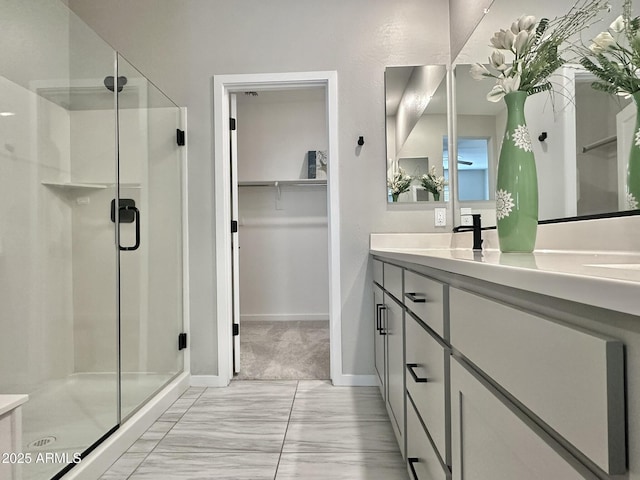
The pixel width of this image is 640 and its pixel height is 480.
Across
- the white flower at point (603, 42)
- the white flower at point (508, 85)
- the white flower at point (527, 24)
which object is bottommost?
the white flower at point (508, 85)

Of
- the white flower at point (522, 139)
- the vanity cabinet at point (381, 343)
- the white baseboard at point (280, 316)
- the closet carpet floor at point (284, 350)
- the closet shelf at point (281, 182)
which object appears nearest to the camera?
the white flower at point (522, 139)

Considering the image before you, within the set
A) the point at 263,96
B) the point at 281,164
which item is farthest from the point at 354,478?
the point at 263,96

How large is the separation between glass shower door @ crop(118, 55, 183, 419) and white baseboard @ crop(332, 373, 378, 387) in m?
1.03

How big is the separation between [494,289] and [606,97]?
0.77 m

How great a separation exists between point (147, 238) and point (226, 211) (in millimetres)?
515

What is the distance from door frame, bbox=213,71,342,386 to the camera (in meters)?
2.37

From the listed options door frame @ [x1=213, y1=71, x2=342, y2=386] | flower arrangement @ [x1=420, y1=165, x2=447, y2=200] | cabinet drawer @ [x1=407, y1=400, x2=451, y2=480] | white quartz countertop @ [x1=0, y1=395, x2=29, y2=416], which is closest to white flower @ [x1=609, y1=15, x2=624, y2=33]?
cabinet drawer @ [x1=407, y1=400, x2=451, y2=480]

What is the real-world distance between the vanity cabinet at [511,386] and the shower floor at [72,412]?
1.30m

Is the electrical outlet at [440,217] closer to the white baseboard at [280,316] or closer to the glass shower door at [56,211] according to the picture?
the glass shower door at [56,211]

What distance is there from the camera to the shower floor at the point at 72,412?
139 cm

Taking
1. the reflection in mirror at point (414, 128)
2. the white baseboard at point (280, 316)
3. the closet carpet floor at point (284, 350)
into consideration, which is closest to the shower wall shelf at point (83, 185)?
the closet carpet floor at point (284, 350)

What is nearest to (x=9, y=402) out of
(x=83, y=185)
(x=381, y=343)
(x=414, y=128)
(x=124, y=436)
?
(x=124, y=436)

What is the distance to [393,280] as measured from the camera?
1583mm

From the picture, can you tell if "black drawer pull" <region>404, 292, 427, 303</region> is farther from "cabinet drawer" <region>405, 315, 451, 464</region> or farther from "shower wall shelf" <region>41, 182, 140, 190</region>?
"shower wall shelf" <region>41, 182, 140, 190</region>
